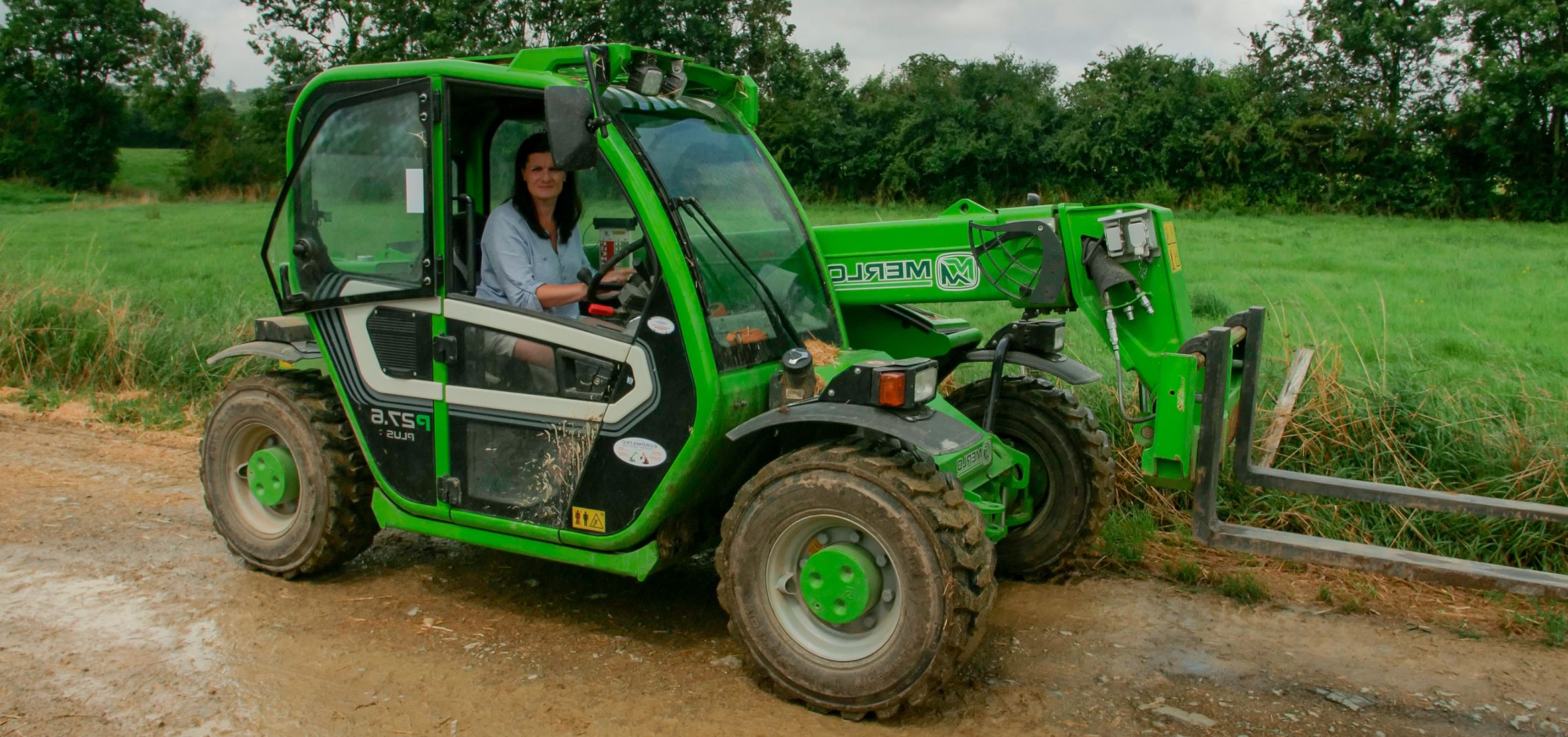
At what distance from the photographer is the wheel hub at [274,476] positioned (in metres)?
5.39

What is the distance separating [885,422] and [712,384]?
24.4 inches

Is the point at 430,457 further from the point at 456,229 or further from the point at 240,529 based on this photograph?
the point at 240,529

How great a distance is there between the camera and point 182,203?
141 feet

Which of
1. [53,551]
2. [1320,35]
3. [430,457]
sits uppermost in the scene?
[1320,35]

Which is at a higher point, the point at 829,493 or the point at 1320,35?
the point at 1320,35

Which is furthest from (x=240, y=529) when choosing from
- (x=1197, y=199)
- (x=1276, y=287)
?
(x=1197, y=199)

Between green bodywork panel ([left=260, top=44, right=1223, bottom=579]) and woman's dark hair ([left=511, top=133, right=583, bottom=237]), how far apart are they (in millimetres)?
325

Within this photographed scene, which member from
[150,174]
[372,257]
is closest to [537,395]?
[372,257]

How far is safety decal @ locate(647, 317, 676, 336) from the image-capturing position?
4.22 meters

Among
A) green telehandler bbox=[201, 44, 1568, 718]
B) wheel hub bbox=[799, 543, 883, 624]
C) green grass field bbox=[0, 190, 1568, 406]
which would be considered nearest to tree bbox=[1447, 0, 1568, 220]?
green grass field bbox=[0, 190, 1568, 406]

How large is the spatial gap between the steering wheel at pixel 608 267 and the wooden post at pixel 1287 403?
10.9 feet

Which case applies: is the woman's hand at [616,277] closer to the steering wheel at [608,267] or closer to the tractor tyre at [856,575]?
the steering wheel at [608,267]

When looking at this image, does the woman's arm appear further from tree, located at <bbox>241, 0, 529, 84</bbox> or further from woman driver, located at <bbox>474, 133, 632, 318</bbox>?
tree, located at <bbox>241, 0, 529, 84</bbox>

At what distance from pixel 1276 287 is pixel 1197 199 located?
1575 cm
